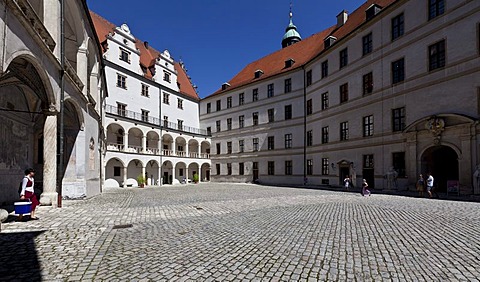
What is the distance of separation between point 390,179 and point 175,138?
29560 mm

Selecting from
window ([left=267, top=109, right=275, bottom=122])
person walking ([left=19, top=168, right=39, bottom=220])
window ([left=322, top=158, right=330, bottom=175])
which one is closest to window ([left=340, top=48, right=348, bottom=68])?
window ([left=322, top=158, right=330, bottom=175])

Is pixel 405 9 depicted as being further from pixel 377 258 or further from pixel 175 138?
pixel 175 138

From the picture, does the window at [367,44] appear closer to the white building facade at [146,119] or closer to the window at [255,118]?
the window at [255,118]

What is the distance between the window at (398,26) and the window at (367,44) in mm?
2262

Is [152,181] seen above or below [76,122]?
below

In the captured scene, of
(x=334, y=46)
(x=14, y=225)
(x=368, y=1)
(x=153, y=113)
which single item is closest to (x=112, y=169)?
(x=153, y=113)

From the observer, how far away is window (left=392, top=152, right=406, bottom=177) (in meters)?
21.3

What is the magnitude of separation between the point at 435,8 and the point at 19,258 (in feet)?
85.8

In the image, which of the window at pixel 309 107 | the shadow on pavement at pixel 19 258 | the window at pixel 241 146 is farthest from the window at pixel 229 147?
the shadow on pavement at pixel 19 258

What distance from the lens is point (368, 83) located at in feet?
82.3

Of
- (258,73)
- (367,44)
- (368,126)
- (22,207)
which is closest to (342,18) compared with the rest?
(367,44)

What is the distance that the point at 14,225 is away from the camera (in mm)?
8023

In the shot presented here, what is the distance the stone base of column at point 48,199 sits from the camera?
1145 centimetres

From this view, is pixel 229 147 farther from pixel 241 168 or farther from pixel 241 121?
pixel 241 121
